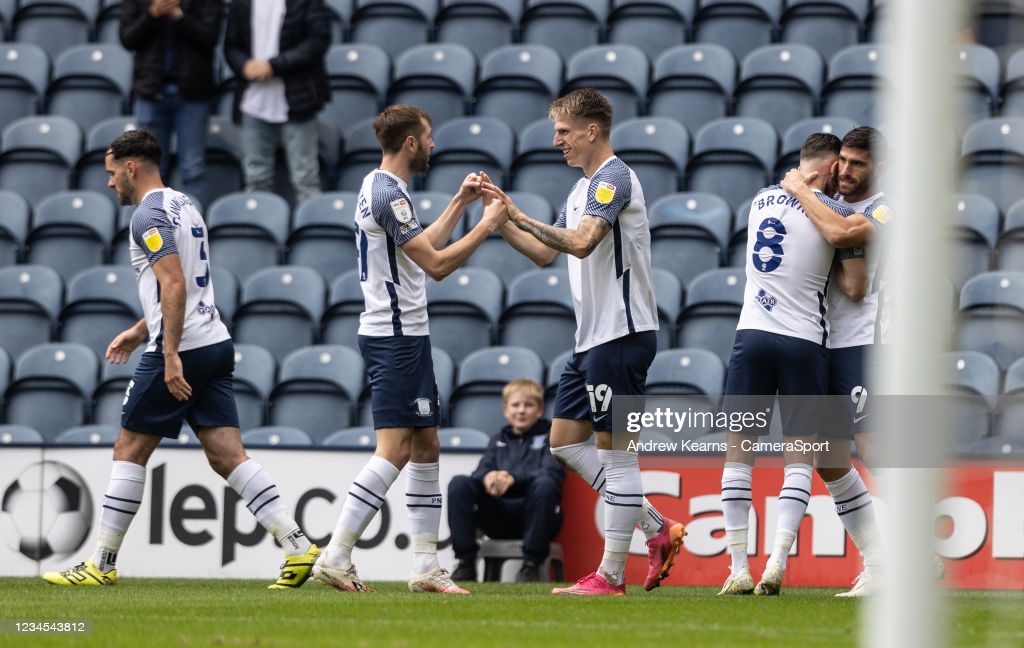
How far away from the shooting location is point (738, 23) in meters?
11.9

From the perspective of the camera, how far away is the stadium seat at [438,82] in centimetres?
1161

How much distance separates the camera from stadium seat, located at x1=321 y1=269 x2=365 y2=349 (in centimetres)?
970

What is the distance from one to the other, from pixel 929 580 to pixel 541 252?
13.7 ft

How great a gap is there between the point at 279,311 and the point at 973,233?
15.6ft

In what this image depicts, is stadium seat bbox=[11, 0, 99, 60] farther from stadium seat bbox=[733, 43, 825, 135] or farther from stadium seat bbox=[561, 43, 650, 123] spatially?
stadium seat bbox=[733, 43, 825, 135]

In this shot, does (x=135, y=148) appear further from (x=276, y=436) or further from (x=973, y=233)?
(x=973, y=233)

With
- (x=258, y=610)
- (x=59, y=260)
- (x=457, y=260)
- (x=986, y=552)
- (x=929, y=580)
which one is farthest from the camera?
(x=59, y=260)

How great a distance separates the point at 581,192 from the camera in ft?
21.1

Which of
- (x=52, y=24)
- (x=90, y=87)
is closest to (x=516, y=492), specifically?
(x=90, y=87)

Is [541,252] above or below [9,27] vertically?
below

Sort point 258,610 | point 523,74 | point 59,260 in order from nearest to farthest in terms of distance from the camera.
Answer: point 258,610, point 59,260, point 523,74

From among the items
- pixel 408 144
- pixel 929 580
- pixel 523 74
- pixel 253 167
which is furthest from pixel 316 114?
pixel 929 580

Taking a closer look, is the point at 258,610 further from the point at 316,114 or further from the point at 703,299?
the point at 316,114

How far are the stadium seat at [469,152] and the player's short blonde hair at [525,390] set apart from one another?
2.90m
